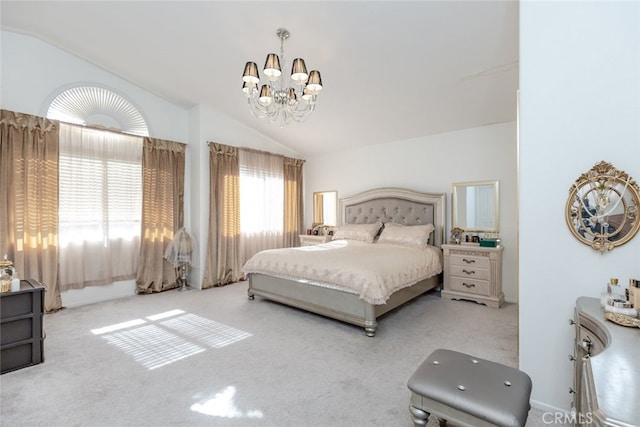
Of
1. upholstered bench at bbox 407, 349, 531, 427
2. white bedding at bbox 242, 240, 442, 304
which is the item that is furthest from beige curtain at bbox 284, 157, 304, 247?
upholstered bench at bbox 407, 349, 531, 427

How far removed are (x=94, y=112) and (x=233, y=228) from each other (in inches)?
98.9

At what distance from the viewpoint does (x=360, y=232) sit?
16.3 ft

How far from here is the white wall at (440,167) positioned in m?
4.11

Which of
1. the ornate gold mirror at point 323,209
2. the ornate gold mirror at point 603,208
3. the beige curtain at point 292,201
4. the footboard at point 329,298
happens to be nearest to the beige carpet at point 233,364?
the footboard at point 329,298

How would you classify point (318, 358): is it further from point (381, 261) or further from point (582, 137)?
point (582, 137)

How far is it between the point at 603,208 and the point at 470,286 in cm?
259

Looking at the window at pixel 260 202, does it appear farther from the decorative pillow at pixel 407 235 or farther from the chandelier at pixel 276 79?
the chandelier at pixel 276 79

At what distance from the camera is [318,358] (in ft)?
8.29

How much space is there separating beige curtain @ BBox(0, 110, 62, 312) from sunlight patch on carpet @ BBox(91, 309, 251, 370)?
3.93 feet

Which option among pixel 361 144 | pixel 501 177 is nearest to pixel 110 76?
pixel 361 144

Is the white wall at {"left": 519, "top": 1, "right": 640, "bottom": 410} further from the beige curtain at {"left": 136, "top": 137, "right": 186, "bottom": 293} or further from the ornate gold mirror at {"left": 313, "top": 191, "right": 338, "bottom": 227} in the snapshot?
the beige curtain at {"left": 136, "top": 137, "right": 186, "bottom": 293}

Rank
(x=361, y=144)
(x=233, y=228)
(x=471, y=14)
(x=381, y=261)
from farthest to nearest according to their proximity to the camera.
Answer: (x=361, y=144)
(x=233, y=228)
(x=381, y=261)
(x=471, y=14)

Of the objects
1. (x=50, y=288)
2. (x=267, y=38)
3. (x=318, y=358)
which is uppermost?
(x=267, y=38)

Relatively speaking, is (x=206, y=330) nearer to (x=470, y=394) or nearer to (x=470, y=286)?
(x=470, y=394)
